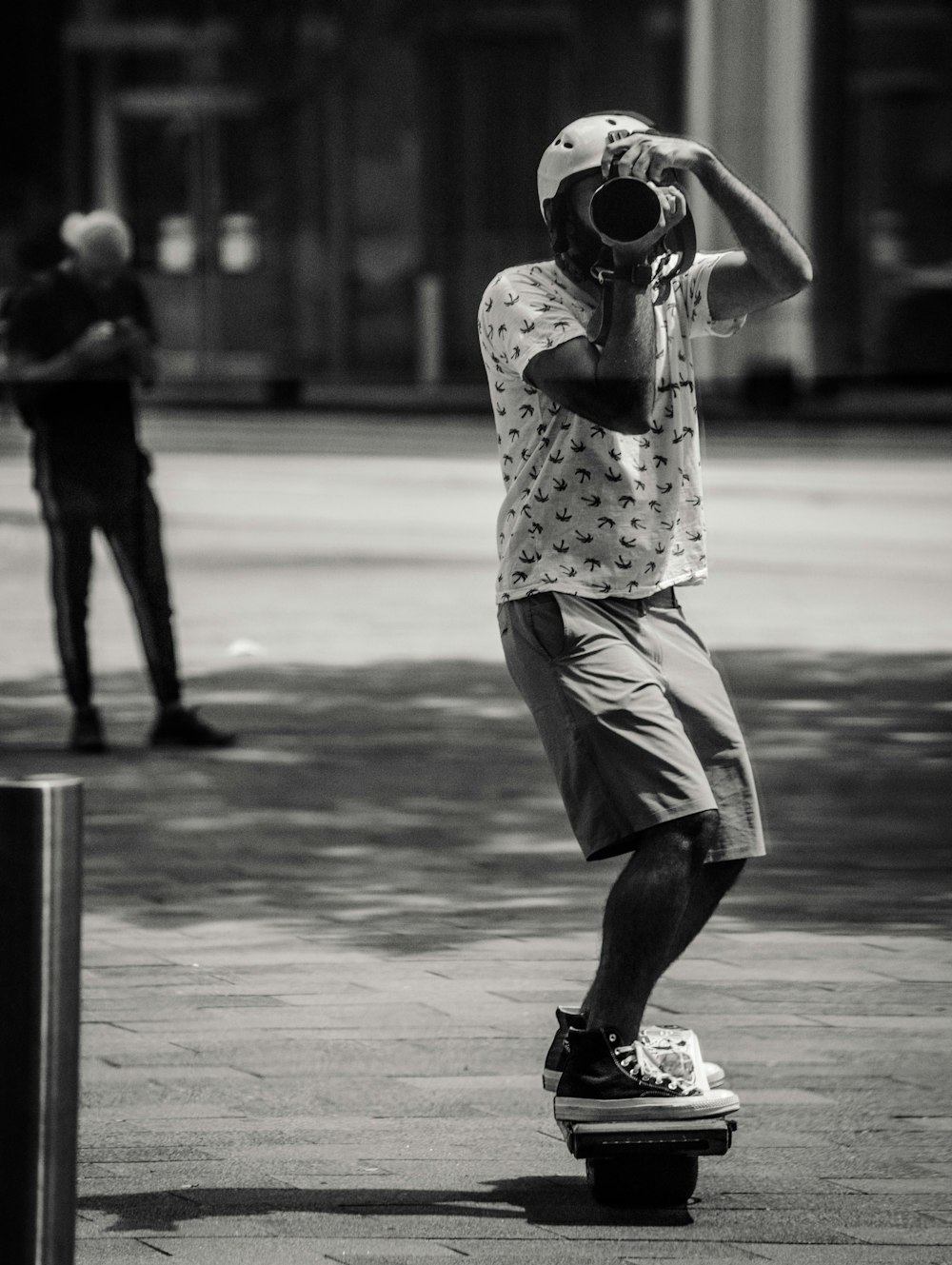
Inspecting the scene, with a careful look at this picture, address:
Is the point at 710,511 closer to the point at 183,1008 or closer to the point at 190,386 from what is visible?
the point at 190,386

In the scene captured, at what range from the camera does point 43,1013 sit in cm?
290

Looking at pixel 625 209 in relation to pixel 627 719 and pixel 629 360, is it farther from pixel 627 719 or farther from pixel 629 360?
pixel 627 719

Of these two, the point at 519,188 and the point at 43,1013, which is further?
the point at 519,188

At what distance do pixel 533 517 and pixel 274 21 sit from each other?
9.18m

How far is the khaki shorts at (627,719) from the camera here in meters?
3.96

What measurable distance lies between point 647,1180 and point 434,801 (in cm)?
376

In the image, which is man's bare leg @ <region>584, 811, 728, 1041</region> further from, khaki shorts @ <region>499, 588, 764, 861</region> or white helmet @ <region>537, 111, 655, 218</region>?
white helmet @ <region>537, 111, 655, 218</region>

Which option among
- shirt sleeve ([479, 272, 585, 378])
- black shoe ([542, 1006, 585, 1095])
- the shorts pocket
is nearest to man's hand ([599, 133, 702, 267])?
shirt sleeve ([479, 272, 585, 378])

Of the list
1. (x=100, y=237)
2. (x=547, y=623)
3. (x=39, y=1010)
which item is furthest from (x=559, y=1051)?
(x=100, y=237)

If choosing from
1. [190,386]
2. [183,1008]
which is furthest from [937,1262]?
[190,386]

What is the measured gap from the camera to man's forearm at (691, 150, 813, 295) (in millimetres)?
3980

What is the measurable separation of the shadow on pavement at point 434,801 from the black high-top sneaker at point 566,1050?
172 cm

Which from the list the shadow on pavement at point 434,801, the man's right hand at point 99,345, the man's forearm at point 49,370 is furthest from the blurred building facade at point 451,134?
the shadow on pavement at point 434,801

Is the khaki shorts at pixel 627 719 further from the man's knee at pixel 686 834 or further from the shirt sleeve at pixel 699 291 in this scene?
the shirt sleeve at pixel 699 291
